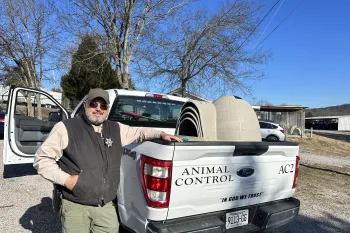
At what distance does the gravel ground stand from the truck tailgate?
4.93ft

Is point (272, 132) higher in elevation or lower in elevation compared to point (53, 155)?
lower

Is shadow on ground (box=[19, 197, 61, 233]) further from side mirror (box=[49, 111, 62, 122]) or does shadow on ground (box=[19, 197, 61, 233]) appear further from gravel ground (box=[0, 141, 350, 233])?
side mirror (box=[49, 111, 62, 122])

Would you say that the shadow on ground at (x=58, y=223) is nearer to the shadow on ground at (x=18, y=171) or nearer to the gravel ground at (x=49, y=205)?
the gravel ground at (x=49, y=205)

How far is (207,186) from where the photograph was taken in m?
2.54

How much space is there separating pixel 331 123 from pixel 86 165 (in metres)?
90.2

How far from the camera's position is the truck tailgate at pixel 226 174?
7.85ft

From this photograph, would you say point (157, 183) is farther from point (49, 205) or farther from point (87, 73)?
point (87, 73)

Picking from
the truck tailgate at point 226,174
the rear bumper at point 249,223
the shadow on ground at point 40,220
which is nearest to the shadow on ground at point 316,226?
the rear bumper at point 249,223

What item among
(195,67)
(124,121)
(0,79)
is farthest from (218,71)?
(0,79)

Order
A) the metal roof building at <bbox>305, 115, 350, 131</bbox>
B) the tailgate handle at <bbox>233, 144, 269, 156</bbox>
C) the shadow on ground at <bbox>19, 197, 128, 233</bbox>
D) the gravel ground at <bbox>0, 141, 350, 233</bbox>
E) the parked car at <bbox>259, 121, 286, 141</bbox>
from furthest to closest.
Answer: the metal roof building at <bbox>305, 115, 350, 131</bbox>, the parked car at <bbox>259, 121, 286, 141</bbox>, the gravel ground at <bbox>0, 141, 350, 233</bbox>, the shadow on ground at <bbox>19, 197, 128, 233</bbox>, the tailgate handle at <bbox>233, 144, 269, 156</bbox>

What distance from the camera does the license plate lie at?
9.04 ft

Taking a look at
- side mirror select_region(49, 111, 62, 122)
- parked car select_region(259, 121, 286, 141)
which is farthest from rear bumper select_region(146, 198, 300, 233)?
parked car select_region(259, 121, 286, 141)

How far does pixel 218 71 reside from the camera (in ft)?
40.6

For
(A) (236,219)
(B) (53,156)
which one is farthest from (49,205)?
(A) (236,219)
